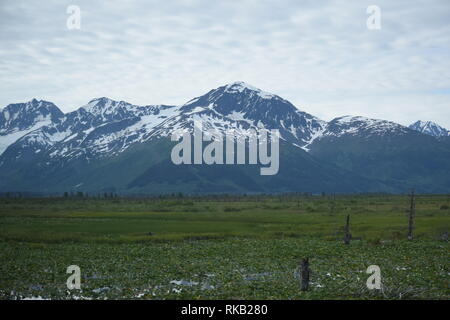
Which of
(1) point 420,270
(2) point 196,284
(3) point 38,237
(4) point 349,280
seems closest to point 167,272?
(2) point 196,284

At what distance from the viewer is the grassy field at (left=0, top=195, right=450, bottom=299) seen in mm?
35125

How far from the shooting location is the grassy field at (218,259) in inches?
1383

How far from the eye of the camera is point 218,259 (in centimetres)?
4894

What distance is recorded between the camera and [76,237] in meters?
64.8

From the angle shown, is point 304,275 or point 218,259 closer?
point 304,275

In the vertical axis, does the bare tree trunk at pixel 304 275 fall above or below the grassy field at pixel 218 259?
above

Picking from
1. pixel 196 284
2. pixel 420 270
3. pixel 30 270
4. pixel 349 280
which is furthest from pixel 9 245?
pixel 420 270

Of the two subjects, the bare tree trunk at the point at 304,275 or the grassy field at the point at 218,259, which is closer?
the bare tree trunk at the point at 304,275
